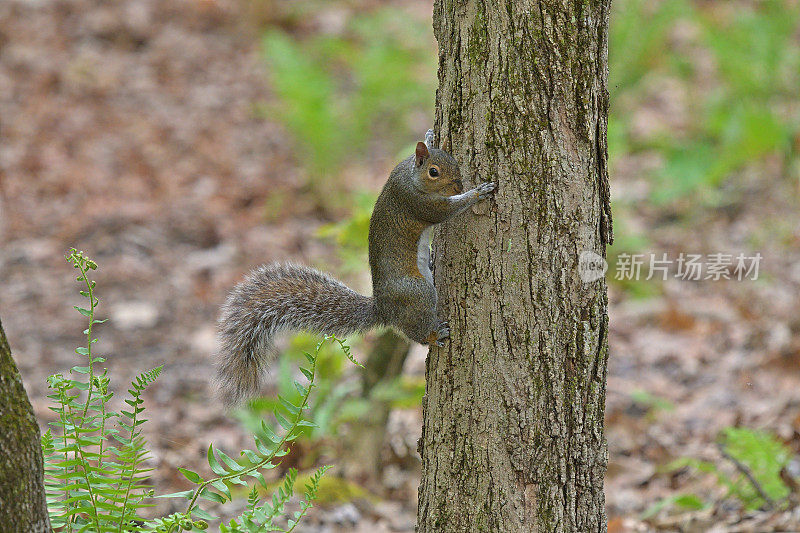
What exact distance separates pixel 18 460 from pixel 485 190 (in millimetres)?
1254

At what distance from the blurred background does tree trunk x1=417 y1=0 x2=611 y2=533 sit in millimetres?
604

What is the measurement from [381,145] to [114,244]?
2867mm

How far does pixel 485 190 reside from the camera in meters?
2.15

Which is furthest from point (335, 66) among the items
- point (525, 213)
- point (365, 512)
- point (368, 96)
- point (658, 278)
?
point (525, 213)

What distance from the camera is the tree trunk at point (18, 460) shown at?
5.97 feet

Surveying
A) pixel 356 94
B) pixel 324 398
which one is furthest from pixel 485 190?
pixel 356 94

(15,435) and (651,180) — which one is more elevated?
(651,180)

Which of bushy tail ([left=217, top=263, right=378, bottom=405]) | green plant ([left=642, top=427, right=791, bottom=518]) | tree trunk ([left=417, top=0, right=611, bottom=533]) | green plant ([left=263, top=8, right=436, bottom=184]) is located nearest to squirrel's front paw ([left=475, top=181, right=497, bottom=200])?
tree trunk ([left=417, top=0, right=611, bottom=533])

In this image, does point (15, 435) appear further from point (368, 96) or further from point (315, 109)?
point (368, 96)

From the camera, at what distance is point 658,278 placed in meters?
5.93

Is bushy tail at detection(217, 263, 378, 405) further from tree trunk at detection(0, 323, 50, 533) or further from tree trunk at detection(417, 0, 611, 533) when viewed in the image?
tree trunk at detection(0, 323, 50, 533)

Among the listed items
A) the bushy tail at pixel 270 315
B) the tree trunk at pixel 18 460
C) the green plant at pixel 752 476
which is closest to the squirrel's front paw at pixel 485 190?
the bushy tail at pixel 270 315

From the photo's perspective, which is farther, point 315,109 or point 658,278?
point 315,109

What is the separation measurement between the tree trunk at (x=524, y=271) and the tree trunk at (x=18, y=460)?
1.02m
